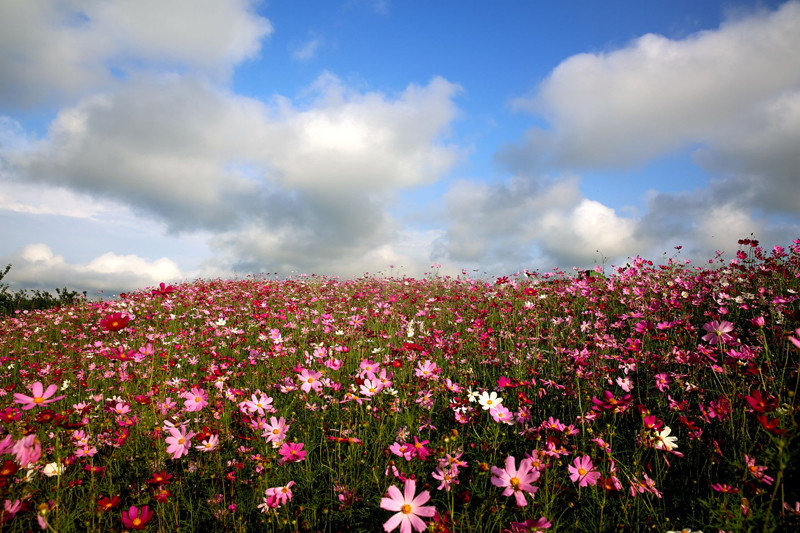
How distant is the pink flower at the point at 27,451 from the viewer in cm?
133

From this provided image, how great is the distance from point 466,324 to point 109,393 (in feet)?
16.3

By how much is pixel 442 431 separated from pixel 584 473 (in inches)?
51.5

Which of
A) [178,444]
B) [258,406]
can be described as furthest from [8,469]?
[258,406]

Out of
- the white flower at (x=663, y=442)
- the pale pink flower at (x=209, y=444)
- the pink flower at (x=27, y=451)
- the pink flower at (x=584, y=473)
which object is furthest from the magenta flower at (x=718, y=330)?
the pink flower at (x=27, y=451)

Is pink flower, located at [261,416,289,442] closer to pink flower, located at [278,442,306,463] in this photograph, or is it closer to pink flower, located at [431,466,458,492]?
pink flower, located at [278,442,306,463]

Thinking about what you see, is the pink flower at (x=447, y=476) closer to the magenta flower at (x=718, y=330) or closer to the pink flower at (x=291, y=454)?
the pink flower at (x=291, y=454)

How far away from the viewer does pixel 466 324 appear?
249 inches

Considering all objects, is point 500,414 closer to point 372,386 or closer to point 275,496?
point 372,386

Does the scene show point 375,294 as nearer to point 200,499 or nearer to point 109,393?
Result: point 109,393

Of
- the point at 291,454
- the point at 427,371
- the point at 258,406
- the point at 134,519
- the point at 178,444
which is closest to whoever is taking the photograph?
the point at 134,519

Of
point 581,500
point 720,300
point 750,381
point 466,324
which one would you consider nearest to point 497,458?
point 581,500

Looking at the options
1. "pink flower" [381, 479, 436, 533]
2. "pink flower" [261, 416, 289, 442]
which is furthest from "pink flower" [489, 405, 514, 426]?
"pink flower" [261, 416, 289, 442]

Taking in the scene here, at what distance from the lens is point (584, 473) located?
1.83m

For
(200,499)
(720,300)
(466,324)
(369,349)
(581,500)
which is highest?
(720,300)
